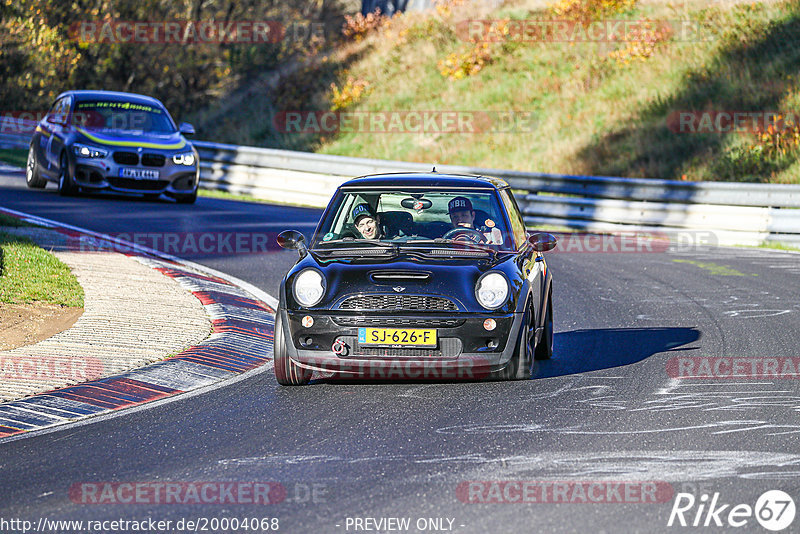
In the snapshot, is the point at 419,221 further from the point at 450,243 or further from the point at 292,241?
the point at 292,241

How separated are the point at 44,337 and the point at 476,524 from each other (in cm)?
548

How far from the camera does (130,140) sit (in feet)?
63.7

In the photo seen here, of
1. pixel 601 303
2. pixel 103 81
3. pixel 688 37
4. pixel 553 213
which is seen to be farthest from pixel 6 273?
pixel 103 81

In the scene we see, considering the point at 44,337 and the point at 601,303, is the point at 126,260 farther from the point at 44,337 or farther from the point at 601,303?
the point at 601,303

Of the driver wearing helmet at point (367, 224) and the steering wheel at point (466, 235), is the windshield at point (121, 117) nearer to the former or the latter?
the driver wearing helmet at point (367, 224)

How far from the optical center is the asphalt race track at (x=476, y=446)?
208 inches

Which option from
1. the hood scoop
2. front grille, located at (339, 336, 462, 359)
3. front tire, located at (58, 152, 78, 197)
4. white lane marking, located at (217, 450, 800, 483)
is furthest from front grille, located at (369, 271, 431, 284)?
front tire, located at (58, 152, 78, 197)

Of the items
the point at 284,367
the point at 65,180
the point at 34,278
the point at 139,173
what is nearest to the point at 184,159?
the point at 139,173

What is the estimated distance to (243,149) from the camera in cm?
2561

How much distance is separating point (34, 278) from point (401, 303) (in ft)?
16.8

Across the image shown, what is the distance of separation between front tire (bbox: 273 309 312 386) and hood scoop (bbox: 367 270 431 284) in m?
0.73

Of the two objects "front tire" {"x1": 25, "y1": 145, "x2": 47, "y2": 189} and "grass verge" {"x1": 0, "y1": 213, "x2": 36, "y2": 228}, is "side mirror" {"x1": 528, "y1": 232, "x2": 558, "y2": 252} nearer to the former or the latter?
"grass verge" {"x1": 0, "y1": 213, "x2": 36, "y2": 228}

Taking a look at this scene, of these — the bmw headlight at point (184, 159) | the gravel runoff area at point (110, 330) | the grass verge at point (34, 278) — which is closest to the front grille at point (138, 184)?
the bmw headlight at point (184, 159)

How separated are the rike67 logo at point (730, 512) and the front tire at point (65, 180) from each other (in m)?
15.9
